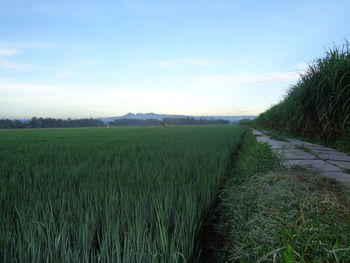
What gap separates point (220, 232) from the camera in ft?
4.59

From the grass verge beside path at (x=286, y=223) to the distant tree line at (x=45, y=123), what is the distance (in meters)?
69.3

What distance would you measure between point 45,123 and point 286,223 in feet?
241

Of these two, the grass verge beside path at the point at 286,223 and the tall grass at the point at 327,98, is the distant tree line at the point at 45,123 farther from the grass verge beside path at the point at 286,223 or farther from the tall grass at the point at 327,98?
the grass verge beside path at the point at 286,223

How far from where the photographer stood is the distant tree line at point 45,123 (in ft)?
191

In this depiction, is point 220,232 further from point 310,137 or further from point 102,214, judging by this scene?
point 310,137

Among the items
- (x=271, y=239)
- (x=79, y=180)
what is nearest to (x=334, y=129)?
(x=271, y=239)

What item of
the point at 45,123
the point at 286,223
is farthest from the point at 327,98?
the point at 45,123

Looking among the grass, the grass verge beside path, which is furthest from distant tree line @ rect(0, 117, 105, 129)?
the grass verge beside path

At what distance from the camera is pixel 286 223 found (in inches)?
40.1

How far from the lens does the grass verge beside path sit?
2.64 feet

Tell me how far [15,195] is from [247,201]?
151 centimetres

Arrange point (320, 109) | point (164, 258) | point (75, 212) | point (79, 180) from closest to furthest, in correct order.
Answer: point (164, 258) → point (75, 212) → point (79, 180) → point (320, 109)

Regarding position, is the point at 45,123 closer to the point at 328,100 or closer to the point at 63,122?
the point at 63,122

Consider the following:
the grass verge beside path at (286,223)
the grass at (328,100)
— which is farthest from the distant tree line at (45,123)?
the grass verge beside path at (286,223)
